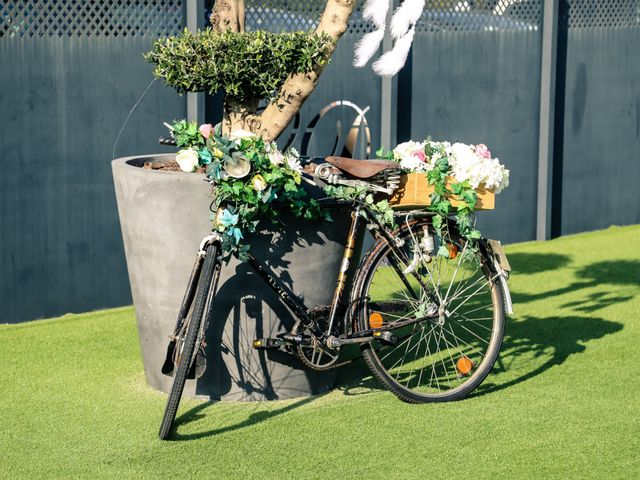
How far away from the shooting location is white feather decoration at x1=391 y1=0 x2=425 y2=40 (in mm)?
5812

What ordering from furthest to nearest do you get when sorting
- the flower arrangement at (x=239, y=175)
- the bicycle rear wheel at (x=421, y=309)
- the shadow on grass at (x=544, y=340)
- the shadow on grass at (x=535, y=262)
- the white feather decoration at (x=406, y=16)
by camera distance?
Answer: the shadow on grass at (x=535, y=262), the shadow on grass at (x=544, y=340), the white feather decoration at (x=406, y=16), the bicycle rear wheel at (x=421, y=309), the flower arrangement at (x=239, y=175)

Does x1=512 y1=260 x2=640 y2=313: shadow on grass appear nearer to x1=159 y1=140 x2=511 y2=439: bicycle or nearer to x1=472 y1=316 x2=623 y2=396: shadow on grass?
x1=472 y1=316 x2=623 y2=396: shadow on grass

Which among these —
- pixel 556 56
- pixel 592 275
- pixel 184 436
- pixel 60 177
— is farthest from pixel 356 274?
pixel 556 56

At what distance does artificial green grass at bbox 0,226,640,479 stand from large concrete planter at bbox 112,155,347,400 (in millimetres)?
127

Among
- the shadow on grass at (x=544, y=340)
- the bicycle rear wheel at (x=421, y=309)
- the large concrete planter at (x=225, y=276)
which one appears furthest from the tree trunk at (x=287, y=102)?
the shadow on grass at (x=544, y=340)

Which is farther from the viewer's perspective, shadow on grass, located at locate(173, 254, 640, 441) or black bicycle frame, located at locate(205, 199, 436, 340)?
shadow on grass, located at locate(173, 254, 640, 441)

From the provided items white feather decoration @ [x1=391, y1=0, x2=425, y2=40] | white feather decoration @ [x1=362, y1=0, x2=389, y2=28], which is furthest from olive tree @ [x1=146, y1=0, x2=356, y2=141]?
white feather decoration @ [x1=391, y1=0, x2=425, y2=40]

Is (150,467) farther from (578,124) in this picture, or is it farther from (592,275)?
(578,124)

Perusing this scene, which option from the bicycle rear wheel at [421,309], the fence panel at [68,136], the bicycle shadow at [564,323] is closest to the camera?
the bicycle rear wheel at [421,309]

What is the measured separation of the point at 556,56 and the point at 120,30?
4.12 meters

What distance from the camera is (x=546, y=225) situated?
32.8 ft

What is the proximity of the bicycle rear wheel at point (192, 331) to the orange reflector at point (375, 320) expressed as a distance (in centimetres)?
75

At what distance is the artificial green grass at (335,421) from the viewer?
15.5 feet

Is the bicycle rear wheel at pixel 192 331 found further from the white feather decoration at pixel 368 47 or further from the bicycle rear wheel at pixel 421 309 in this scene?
the white feather decoration at pixel 368 47
